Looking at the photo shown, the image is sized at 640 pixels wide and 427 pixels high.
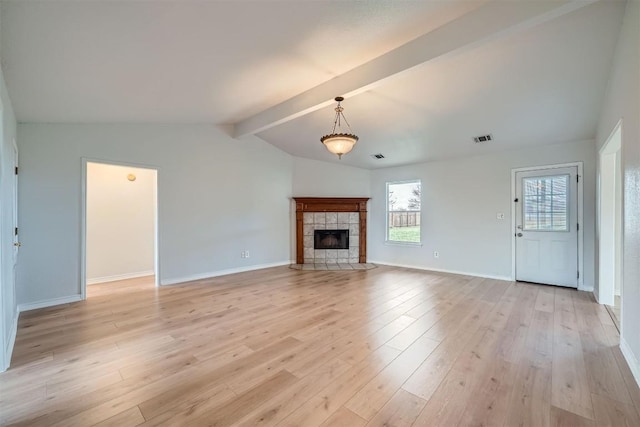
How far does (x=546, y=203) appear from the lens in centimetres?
471

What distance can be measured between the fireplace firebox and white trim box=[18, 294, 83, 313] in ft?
14.6

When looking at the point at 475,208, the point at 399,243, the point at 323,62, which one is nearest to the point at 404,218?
the point at 399,243

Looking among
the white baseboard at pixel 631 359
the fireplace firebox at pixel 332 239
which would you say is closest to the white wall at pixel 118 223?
the fireplace firebox at pixel 332 239

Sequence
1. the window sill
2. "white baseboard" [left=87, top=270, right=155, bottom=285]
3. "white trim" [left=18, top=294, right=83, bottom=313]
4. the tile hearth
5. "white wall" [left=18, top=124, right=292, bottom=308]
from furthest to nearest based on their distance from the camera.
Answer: the window sill → the tile hearth → "white baseboard" [left=87, top=270, right=155, bottom=285] → "white wall" [left=18, top=124, right=292, bottom=308] → "white trim" [left=18, top=294, right=83, bottom=313]

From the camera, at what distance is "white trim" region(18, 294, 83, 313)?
11.4ft

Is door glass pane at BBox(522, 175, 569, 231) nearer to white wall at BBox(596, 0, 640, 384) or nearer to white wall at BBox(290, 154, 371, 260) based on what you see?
white wall at BBox(596, 0, 640, 384)

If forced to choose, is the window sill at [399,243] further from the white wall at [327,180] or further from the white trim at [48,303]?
the white trim at [48,303]

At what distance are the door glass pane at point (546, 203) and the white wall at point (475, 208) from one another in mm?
241

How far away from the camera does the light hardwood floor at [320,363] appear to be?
167 centimetres

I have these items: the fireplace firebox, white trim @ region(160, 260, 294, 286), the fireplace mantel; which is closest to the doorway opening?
the fireplace mantel

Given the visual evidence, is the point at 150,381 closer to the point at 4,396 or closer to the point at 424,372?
the point at 4,396

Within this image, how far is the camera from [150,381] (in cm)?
199

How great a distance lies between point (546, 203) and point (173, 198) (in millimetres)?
6294

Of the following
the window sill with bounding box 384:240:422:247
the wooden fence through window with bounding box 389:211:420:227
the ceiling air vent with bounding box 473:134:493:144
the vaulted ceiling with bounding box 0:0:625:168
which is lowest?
the window sill with bounding box 384:240:422:247
